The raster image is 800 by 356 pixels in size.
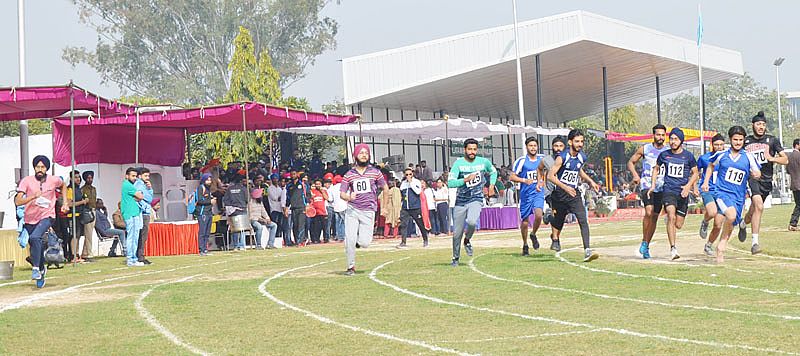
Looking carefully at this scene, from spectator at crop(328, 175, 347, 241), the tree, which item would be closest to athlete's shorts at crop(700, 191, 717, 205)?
spectator at crop(328, 175, 347, 241)

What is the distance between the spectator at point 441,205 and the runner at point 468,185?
13.0 m

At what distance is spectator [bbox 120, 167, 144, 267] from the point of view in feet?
69.6

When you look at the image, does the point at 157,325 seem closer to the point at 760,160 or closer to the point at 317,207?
the point at 760,160

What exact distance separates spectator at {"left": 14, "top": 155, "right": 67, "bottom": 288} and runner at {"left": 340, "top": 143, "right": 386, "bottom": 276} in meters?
4.11

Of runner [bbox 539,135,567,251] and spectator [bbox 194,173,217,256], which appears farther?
spectator [bbox 194,173,217,256]

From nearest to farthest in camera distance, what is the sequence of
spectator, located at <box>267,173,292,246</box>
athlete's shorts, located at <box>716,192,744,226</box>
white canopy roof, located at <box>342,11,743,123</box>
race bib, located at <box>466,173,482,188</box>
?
athlete's shorts, located at <box>716,192,744,226</box>
race bib, located at <box>466,173,482,188</box>
spectator, located at <box>267,173,292,246</box>
white canopy roof, located at <box>342,11,743,123</box>

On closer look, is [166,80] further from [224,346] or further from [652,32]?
[224,346]

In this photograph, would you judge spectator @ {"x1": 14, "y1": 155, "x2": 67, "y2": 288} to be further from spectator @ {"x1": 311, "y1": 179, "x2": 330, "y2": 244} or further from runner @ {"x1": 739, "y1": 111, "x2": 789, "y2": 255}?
spectator @ {"x1": 311, "y1": 179, "x2": 330, "y2": 244}

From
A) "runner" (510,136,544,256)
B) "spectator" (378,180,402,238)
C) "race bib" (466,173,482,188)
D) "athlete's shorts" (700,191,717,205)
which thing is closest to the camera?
"athlete's shorts" (700,191,717,205)

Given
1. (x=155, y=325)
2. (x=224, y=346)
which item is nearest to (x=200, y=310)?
(x=155, y=325)

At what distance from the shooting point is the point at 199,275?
17.3 meters

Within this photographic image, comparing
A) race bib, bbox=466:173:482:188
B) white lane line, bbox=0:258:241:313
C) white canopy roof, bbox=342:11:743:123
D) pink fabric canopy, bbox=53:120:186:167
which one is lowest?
white lane line, bbox=0:258:241:313

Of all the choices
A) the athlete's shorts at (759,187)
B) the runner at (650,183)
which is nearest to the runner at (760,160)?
the athlete's shorts at (759,187)

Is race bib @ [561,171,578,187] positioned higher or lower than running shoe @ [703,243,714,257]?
higher
